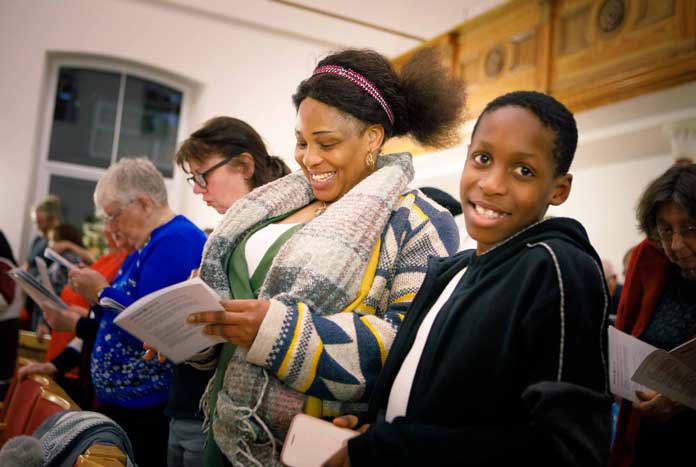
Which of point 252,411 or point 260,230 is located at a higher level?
point 260,230

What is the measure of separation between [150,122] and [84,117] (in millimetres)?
795

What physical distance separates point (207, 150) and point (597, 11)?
3566 mm

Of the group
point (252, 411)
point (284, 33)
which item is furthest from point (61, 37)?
point (252, 411)

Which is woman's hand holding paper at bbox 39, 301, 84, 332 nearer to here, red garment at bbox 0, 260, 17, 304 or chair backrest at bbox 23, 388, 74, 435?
chair backrest at bbox 23, 388, 74, 435

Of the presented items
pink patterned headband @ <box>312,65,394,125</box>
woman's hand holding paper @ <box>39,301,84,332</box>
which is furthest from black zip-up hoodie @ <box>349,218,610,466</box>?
woman's hand holding paper @ <box>39,301,84,332</box>

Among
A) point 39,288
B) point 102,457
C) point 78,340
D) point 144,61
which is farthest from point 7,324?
point 144,61

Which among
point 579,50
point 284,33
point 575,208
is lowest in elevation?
point 575,208

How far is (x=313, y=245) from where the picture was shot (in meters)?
1.32

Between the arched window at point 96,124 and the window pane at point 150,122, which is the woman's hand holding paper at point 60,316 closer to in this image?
the arched window at point 96,124

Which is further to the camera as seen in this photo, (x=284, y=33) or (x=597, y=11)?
(x=284, y=33)

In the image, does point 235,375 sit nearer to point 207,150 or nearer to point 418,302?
point 418,302

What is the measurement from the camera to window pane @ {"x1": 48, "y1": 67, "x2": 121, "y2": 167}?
25.8ft

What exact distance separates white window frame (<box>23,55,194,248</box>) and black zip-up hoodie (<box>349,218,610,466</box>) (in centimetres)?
737

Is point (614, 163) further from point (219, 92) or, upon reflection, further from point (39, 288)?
point (39, 288)
